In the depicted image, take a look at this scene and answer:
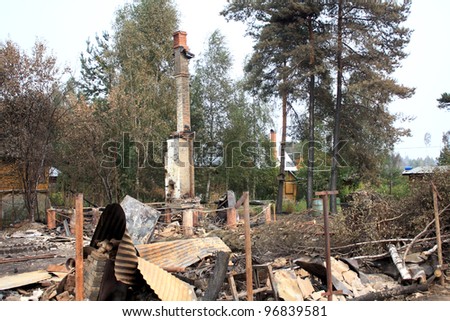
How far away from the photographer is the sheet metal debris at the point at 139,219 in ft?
35.9

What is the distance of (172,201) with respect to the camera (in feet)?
57.4

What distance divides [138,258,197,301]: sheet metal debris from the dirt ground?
1918mm

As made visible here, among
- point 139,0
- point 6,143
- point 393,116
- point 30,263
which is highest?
point 139,0

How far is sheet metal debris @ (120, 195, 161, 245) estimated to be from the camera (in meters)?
10.9

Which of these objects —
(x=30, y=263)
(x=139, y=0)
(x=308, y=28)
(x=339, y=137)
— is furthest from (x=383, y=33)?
(x=30, y=263)

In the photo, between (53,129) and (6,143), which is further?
(53,129)

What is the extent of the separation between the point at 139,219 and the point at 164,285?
552 cm

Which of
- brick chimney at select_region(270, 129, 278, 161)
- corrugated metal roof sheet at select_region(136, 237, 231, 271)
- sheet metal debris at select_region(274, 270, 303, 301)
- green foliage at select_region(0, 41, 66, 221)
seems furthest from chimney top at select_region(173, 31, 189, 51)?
brick chimney at select_region(270, 129, 278, 161)

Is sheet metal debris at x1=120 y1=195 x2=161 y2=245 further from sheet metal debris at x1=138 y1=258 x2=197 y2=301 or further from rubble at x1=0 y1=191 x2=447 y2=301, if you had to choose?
sheet metal debris at x1=138 y1=258 x2=197 y2=301

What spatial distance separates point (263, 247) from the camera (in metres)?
9.19

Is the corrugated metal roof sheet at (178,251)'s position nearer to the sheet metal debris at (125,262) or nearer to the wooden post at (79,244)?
the sheet metal debris at (125,262)

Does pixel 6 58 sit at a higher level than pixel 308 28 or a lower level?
lower

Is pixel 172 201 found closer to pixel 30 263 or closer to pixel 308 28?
pixel 30 263

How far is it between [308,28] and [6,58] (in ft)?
48.4
